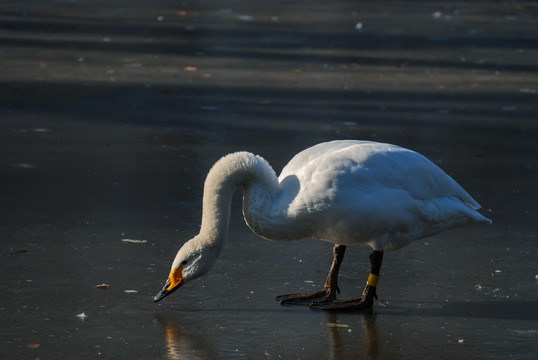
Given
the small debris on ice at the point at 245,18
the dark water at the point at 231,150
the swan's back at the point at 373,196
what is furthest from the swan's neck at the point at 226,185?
the small debris on ice at the point at 245,18

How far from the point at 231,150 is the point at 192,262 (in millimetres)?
4099

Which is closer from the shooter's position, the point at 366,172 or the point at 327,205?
the point at 327,205

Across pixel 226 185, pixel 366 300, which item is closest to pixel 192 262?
pixel 226 185

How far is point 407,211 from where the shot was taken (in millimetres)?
5633

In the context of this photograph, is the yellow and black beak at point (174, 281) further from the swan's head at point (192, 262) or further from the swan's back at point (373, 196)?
the swan's back at point (373, 196)

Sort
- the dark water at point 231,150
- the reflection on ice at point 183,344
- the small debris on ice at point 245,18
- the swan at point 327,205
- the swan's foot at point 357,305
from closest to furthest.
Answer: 1. the reflection on ice at point 183,344
2. the dark water at point 231,150
3. the swan at point 327,205
4. the swan's foot at point 357,305
5. the small debris on ice at point 245,18

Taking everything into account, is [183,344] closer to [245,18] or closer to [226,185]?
[226,185]

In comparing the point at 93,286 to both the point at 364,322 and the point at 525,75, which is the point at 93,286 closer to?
the point at 364,322

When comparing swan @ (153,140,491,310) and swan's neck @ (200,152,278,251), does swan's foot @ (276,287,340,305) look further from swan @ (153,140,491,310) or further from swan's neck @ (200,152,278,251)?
swan's neck @ (200,152,278,251)

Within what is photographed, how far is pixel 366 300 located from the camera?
5695 mm

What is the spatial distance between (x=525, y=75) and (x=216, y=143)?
6025 mm

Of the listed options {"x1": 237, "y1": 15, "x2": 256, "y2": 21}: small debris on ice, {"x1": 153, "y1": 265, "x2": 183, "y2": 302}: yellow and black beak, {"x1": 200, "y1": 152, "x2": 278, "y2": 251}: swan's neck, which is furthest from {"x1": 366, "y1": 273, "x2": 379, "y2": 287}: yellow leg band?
{"x1": 237, "y1": 15, "x2": 256, "y2": 21}: small debris on ice

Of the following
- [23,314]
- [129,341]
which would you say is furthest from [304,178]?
[23,314]

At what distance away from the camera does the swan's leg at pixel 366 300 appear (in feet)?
18.7
